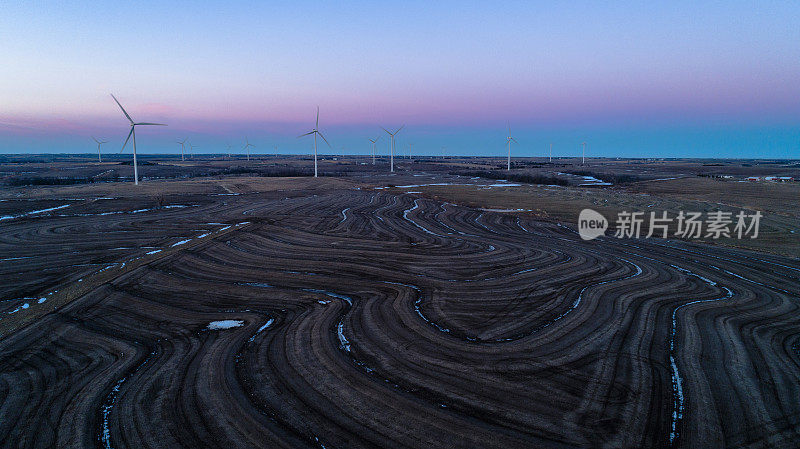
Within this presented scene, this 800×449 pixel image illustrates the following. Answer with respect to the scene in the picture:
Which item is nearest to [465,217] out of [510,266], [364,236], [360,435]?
[364,236]

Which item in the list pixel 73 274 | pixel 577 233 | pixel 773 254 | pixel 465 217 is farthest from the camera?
pixel 465 217

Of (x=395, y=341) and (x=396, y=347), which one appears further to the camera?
(x=395, y=341)

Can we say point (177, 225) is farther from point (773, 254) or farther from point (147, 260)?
point (773, 254)
